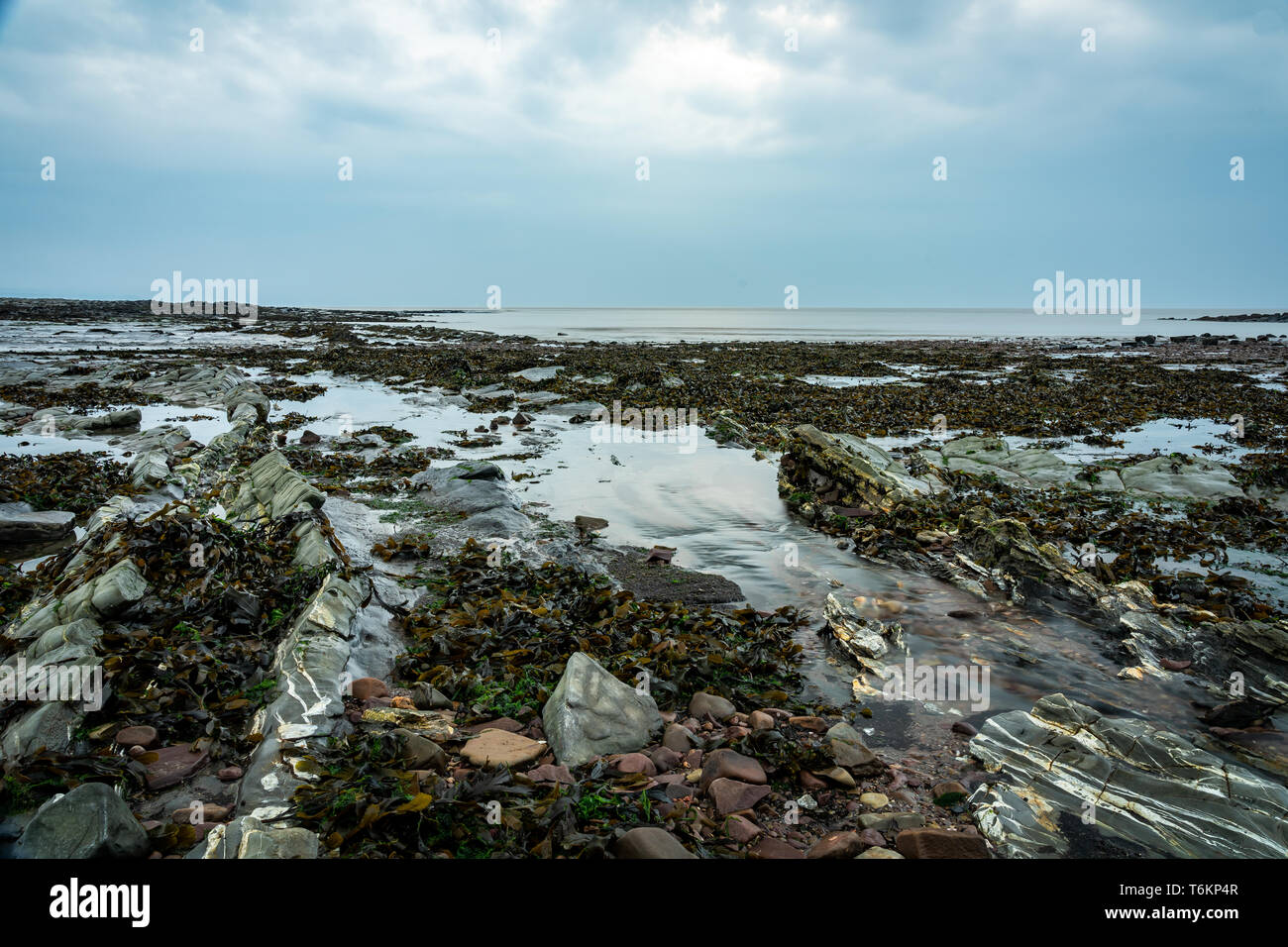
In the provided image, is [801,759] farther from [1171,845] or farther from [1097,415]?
[1097,415]

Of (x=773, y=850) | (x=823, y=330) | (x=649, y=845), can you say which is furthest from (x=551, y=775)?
(x=823, y=330)

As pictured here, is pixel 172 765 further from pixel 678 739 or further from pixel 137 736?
pixel 678 739

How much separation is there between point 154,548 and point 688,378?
19.2 m

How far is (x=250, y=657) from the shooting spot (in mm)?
4656

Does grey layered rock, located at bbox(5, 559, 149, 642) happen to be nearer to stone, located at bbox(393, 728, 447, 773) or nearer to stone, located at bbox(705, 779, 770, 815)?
stone, located at bbox(393, 728, 447, 773)

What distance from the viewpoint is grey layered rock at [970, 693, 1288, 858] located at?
10.9ft

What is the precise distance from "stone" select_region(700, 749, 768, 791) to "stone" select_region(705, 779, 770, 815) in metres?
0.06

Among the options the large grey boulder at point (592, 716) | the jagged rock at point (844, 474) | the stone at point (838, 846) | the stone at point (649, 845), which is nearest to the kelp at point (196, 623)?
the large grey boulder at point (592, 716)

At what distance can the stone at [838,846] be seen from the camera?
3064mm

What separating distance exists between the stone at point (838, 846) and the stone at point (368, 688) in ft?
9.63

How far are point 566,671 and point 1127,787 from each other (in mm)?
3366

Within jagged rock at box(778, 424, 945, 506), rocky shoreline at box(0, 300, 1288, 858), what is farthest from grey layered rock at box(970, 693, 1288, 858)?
jagged rock at box(778, 424, 945, 506)

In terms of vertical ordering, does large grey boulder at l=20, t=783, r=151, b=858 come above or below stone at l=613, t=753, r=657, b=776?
above

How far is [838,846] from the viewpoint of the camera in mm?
3078
